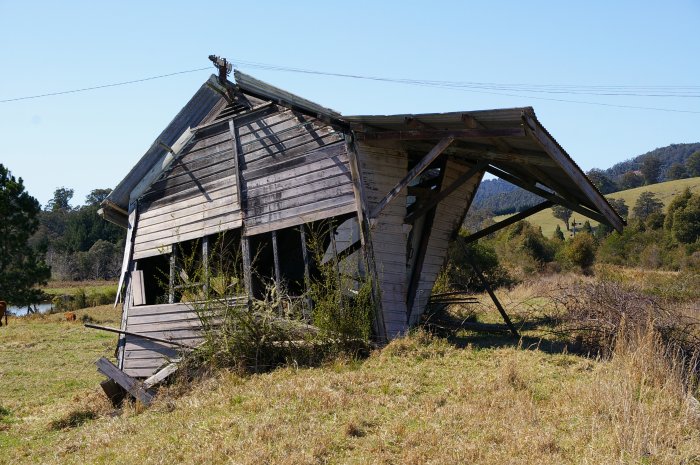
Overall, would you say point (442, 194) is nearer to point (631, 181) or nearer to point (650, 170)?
point (650, 170)

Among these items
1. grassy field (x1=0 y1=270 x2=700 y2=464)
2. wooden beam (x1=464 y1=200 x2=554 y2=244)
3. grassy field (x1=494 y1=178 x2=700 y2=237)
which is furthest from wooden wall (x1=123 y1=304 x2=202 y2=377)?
grassy field (x1=494 y1=178 x2=700 y2=237)

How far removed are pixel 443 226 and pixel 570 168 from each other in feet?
13.7

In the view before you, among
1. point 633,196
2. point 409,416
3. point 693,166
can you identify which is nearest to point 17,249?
point 409,416

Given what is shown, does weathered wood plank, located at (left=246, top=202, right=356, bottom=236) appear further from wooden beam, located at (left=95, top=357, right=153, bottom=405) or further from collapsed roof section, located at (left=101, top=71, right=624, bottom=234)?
wooden beam, located at (left=95, top=357, right=153, bottom=405)

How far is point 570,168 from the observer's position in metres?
11.0

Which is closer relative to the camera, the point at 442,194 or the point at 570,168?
the point at 570,168

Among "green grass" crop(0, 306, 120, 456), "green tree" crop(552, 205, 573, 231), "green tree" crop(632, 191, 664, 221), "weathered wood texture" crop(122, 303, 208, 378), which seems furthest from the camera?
"green tree" crop(552, 205, 573, 231)

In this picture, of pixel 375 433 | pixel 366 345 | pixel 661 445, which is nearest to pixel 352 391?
pixel 375 433

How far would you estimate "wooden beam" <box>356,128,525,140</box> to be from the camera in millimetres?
10235

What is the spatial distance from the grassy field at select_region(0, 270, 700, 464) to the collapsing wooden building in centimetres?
188

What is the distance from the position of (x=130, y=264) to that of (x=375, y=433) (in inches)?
366

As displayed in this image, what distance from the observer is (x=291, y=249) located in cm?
1702

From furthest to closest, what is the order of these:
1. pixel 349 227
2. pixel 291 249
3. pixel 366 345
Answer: pixel 291 249, pixel 349 227, pixel 366 345

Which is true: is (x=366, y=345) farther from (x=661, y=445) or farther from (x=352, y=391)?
(x=661, y=445)
